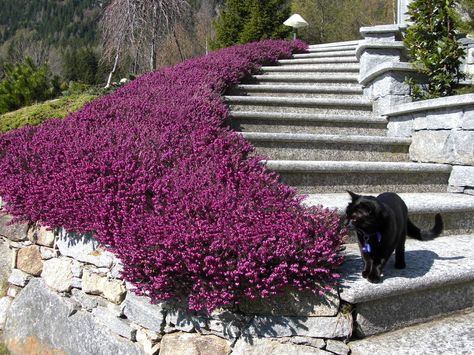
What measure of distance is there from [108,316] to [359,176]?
2.22 m

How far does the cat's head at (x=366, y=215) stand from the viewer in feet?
6.89

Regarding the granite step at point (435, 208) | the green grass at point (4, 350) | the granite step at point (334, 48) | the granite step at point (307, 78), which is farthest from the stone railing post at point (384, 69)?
the green grass at point (4, 350)

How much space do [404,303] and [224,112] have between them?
236 centimetres

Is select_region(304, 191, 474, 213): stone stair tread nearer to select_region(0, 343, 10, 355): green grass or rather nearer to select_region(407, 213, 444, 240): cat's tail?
select_region(407, 213, 444, 240): cat's tail

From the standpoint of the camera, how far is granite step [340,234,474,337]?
87.9 inches

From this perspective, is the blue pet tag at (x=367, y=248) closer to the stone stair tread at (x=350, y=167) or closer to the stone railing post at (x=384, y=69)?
the stone stair tread at (x=350, y=167)

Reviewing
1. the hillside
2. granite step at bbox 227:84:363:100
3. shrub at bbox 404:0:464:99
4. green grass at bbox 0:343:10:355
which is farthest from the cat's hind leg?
the hillside

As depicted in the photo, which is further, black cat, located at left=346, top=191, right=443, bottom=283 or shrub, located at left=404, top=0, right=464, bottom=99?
shrub, located at left=404, top=0, right=464, bottom=99

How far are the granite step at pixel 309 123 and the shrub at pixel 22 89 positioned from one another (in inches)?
227

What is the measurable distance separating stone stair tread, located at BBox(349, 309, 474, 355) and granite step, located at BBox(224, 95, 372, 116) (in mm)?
3013

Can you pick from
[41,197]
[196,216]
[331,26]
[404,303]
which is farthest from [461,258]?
[331,26]

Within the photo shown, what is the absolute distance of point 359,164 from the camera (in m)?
3.58

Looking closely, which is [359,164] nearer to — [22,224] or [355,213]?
[355,213]

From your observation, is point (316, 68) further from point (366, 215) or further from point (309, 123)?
point (366, 215)
